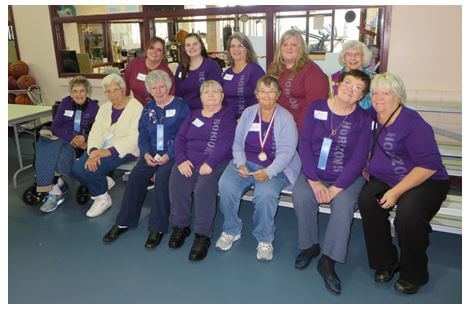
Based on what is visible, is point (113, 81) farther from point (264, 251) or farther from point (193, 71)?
point (264, 251)

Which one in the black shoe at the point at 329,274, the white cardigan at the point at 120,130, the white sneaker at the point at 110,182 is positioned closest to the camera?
the black shoe at the point at 329,274

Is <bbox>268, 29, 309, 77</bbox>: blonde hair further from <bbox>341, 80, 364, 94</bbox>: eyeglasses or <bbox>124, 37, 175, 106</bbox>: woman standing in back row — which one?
<bbox>124, 37, 175, 106</bbox>: woman standing in back row

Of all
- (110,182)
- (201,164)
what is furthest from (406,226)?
(110,182)

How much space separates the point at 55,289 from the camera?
224cm

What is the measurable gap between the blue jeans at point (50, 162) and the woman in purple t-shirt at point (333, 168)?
1991 mm

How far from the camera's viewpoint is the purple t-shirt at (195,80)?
317 cm

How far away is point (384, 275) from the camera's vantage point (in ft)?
7.32

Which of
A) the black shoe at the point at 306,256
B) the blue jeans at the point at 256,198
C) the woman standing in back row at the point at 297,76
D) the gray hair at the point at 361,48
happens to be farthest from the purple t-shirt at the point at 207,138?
the gray hair at the point at 361,48

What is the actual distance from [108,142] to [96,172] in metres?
0.27

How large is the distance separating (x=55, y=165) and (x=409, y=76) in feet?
10.7

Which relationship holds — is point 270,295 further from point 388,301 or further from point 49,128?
point 49,128

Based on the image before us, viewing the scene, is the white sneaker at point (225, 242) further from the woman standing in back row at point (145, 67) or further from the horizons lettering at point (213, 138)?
the woman standing in back row at point (145, 67)

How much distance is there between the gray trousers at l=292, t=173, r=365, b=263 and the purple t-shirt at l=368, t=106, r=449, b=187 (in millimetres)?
193
